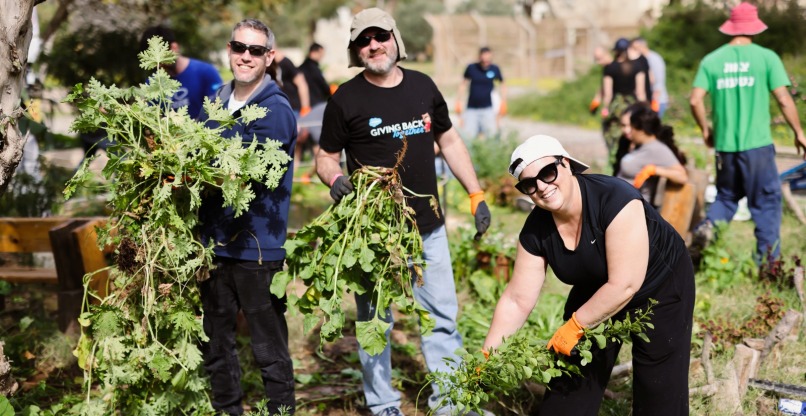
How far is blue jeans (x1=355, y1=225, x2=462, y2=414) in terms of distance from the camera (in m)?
4.10

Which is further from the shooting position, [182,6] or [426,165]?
[182,6]

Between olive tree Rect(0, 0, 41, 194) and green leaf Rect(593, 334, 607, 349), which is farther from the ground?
olive tree Rect(0, 0, 41, 194)

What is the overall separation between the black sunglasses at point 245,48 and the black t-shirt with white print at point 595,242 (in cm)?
147

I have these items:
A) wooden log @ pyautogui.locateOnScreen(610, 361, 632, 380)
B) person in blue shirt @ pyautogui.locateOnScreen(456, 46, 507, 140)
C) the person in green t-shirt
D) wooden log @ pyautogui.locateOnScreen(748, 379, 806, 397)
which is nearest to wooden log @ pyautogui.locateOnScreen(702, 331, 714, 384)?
wooden log @ pyautogui.locateOnScreen(748, 379, 806, 397)

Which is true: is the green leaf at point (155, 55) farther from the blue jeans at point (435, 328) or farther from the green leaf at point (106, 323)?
the blue jeans at point (435, 328)

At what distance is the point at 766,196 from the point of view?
5.86 meters

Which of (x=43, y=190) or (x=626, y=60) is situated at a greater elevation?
(x=626, y=60)

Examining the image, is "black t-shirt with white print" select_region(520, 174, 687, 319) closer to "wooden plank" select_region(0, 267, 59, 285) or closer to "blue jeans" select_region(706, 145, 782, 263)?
"blue jeans" select_region(706, 145, 782, 263)

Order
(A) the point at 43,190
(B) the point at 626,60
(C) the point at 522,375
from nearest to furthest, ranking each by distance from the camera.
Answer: (C) the point at 522,375, (A) the point at 43,190, (B) the point at 626,60

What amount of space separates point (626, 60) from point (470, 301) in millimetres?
5207

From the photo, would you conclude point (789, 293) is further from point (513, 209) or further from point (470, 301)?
point (513, 209)

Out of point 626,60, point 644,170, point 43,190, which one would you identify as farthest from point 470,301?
point 626,60

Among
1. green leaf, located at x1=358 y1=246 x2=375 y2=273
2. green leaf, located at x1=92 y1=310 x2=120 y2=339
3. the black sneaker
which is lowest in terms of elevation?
the black sneaker

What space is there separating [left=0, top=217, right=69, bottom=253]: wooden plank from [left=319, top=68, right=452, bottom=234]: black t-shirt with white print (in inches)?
87.4
